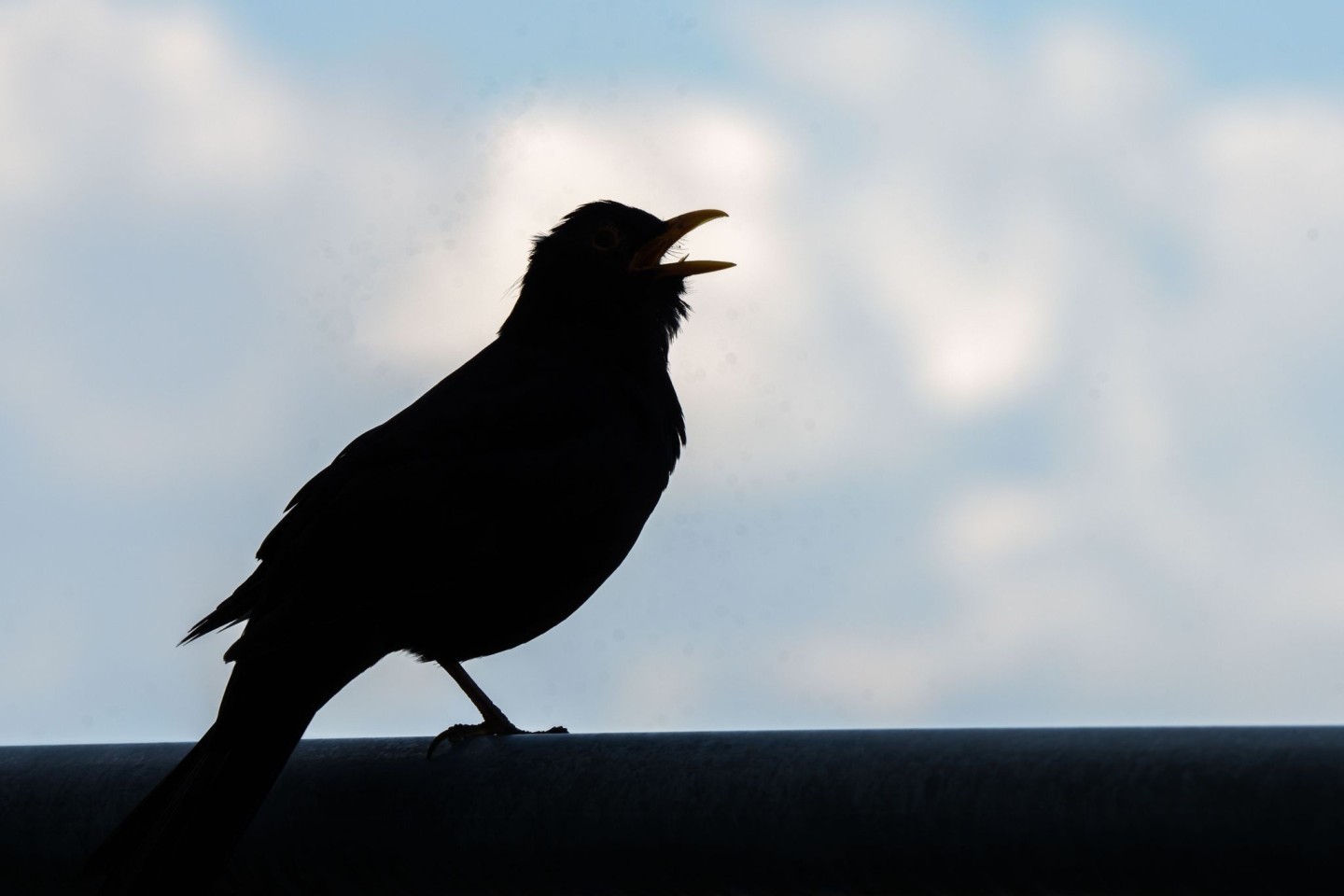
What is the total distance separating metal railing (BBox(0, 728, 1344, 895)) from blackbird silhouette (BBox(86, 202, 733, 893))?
0.41 ft

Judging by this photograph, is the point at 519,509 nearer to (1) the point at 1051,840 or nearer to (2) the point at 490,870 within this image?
(2) the point at 490,870

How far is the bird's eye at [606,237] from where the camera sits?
5.58m

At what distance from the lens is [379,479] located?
409 centimetres

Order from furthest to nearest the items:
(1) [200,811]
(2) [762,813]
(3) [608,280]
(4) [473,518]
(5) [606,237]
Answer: (5) [606,237] < (3) [608,280] < (4) [473,518] < (1) [200,811] < (2) [762,813]

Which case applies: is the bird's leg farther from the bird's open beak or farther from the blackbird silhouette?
the bird's open beak

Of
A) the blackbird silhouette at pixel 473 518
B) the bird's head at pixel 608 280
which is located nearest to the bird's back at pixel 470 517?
the blackbird silhouette at pixel 473 518

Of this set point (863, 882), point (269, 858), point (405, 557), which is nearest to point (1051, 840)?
point (863, 882)

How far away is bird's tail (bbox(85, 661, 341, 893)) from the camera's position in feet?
8.15

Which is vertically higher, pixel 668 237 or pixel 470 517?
pixel 668 237

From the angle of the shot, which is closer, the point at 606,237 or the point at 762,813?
the point at 762,813

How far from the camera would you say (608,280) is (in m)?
5.46

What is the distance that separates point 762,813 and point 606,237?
3855mm

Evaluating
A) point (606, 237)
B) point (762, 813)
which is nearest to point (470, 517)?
point (606, 237)

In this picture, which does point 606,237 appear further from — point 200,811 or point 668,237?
point 200,811
